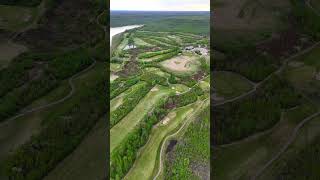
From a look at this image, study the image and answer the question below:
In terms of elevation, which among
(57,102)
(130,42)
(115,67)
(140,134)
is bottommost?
(140,134)

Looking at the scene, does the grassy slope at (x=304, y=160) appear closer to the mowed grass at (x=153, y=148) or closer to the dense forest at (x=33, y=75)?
the mowed grass at (x=153, y=148)

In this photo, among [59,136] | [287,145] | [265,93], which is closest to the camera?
[59,136]

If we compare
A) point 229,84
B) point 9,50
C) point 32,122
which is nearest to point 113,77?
point 32,122

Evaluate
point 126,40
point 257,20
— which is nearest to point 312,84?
point 257,20

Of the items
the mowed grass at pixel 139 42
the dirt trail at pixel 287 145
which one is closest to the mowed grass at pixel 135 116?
the mowed grass at pixel 139 42

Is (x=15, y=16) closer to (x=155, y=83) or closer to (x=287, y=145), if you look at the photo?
(x=155, y=83)

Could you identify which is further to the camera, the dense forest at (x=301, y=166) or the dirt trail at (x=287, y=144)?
the dirt trail at (x=287, y=144)
